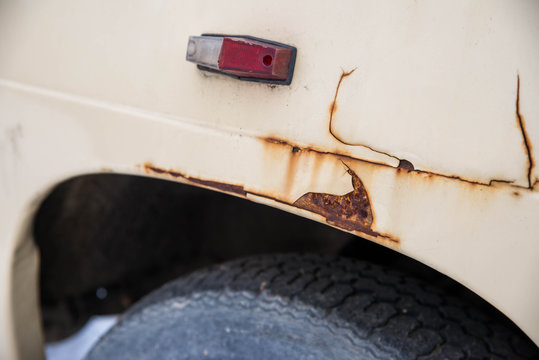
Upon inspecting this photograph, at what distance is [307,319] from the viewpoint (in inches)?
31.5

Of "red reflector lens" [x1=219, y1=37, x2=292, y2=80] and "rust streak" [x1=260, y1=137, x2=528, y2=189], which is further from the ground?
"red reflector lens" [x1=219, y1=37, x2=292, y2=80]

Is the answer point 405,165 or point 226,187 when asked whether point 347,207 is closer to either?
point 405,165

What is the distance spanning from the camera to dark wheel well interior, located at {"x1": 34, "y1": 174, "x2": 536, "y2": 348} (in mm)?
1353

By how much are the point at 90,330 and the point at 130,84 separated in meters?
1.83

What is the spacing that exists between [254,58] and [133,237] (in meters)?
1.03

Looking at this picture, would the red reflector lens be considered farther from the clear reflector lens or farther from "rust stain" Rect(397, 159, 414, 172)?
"rust stain" Rect(397, 159, 414, 172)

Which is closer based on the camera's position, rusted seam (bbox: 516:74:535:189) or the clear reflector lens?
rusted seam (bbox: 516:74:535:189)

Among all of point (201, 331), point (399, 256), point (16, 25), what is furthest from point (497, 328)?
point (16, 25)

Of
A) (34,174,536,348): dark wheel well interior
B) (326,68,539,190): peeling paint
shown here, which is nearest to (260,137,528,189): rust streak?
(326,68,539,190): peeling paint

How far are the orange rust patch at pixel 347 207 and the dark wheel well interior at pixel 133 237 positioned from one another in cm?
60

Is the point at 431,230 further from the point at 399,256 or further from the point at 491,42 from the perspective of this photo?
the point at 399,256

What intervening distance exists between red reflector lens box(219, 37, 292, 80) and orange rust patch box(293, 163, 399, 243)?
178 millimetres

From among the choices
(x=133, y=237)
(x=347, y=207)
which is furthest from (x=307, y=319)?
(x=133, y=237)

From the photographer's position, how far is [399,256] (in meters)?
1.21
